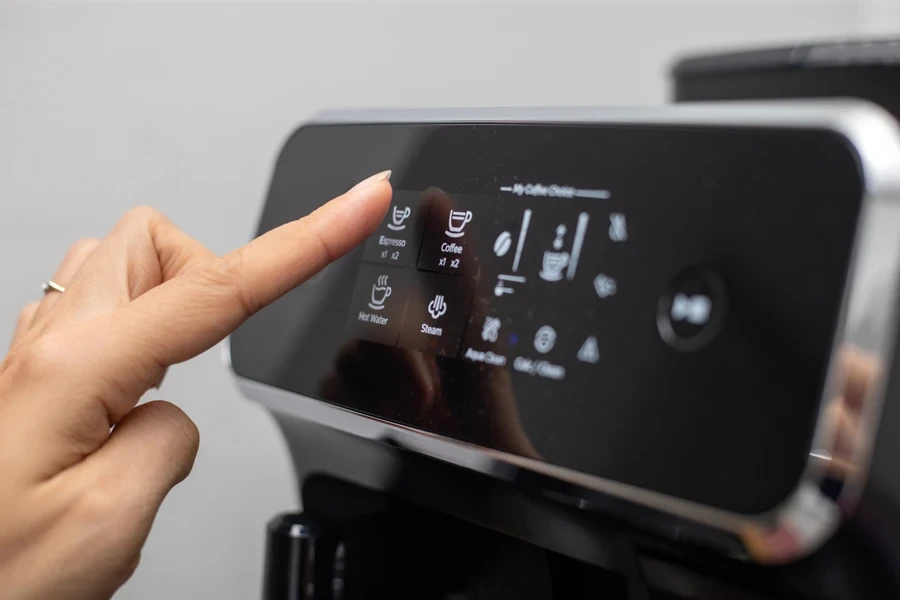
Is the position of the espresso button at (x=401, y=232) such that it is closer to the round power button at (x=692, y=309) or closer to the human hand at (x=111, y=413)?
the human hand at (x=111, y=413)

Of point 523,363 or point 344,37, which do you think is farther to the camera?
point 344,37

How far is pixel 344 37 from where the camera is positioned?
65 cm

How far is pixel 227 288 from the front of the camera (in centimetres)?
34

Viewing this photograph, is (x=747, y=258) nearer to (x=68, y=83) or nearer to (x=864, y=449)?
(x=864, y=449)

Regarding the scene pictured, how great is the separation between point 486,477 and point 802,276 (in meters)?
0.16

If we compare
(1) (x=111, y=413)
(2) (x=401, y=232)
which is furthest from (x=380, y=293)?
(1) (x=111, y=413)

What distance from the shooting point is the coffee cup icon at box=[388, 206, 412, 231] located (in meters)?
0.38

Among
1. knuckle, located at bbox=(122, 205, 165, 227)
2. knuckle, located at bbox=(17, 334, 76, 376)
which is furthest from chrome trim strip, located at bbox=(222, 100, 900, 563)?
knuckle, located at bbox=(122, 205, 165, 227)

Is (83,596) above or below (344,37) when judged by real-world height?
below

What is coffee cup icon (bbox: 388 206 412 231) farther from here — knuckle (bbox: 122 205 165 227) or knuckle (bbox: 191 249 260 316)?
knuckle (bbox: 122 205 165 227)

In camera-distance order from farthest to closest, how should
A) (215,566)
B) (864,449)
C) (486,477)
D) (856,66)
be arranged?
(215,566) < (856,66) < (486,477) < (864,449)

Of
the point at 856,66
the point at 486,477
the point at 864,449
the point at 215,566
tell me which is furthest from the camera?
the point at 215,566

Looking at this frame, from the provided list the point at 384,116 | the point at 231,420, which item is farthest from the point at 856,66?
the point at 231,420

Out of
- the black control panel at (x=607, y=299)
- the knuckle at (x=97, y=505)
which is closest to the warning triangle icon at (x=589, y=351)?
the black control panel at (x=607, y=299)
